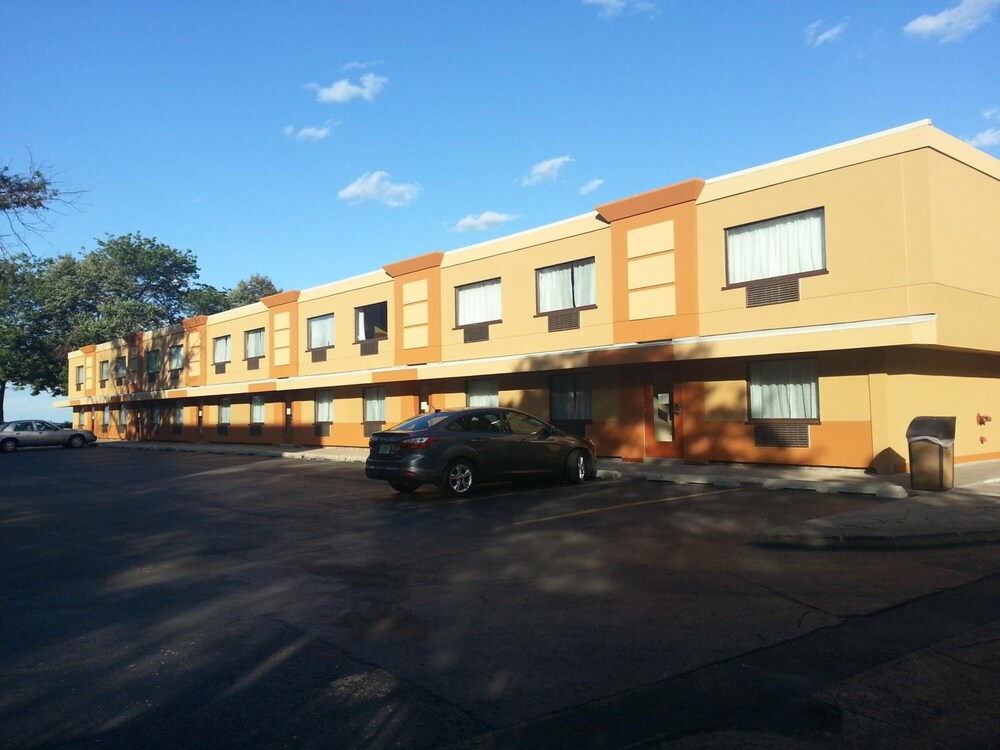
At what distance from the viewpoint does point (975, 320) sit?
49.5ft

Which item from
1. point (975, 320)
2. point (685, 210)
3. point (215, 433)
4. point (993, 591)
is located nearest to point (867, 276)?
point (975, 320)

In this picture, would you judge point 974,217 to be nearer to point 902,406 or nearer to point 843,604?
point 902,406

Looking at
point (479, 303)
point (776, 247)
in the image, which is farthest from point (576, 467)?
point (479, 303)

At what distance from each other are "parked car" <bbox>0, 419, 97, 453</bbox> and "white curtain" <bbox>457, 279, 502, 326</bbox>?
25217 mm

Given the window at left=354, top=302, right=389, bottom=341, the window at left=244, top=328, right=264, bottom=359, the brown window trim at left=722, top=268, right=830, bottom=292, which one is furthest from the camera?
the window at left=244, top=328, right=264, bottom=359

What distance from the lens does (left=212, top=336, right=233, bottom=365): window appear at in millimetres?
35344

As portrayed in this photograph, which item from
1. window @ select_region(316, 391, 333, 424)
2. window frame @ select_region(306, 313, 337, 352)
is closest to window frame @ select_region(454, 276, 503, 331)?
window frame @ select_region(306, 313, 337, 352)

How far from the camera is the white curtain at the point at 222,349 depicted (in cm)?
3547

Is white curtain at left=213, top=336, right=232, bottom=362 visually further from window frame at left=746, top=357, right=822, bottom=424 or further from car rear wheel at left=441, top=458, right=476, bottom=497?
window frame at left=746, top=357, right=822, bottom=424

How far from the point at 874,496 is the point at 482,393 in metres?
12.9


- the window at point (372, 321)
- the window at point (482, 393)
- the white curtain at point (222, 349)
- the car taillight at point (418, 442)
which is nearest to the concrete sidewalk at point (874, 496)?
the car taillight at point (418, 442)

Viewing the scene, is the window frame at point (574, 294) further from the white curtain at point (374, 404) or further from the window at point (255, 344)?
the window at point (255, 344)

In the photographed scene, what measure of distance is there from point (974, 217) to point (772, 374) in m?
4.87

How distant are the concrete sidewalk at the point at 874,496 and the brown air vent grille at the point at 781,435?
1.58 ft
